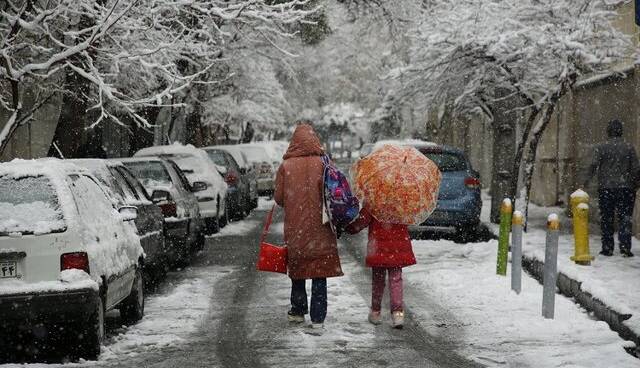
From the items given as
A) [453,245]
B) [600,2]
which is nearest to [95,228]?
[453,245]

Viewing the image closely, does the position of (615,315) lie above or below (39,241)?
below

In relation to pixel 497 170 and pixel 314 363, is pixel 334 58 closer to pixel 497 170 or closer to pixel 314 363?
pixel 497 170

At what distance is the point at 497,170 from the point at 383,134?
45.8 metres

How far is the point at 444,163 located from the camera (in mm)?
15867

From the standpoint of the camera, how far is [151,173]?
13680mm

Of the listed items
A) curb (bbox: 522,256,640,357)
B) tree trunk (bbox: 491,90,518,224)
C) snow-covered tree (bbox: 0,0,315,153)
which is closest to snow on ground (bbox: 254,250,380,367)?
curb (bbox: 522,256,640,357)

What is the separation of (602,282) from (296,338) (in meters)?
3.99

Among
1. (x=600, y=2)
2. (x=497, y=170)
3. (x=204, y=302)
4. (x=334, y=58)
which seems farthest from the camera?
(x=334, y=58)

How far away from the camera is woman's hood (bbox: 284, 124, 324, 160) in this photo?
26.4ft

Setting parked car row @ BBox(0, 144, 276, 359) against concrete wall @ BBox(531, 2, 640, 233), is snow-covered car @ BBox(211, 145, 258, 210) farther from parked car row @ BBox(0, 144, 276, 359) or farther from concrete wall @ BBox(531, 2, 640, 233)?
parked car row @ BBox(0, 144, 276, 359)

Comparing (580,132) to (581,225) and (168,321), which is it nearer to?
(581,225)

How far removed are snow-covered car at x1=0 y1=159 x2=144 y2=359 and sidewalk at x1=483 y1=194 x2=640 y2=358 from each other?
4.40 m

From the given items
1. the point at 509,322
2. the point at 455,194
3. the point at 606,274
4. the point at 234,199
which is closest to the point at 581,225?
the point at 606,274

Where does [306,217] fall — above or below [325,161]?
below
